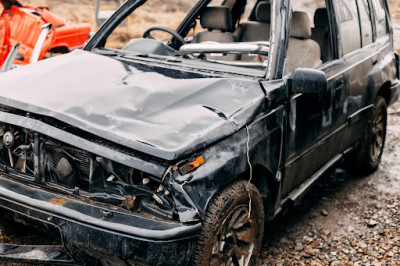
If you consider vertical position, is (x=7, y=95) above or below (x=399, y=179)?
above

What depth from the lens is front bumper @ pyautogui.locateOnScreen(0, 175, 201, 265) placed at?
2199 millimetres

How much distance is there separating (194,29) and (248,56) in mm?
1443

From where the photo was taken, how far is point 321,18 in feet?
13.9

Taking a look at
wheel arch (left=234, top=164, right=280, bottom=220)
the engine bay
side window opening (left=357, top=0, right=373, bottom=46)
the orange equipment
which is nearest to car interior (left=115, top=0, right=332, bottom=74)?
side window opening (left=357, top=0, right=373, bottom=46)

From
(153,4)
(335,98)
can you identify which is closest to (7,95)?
(335,98)

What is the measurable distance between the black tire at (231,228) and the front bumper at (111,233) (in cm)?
11

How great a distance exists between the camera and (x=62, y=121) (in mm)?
2469

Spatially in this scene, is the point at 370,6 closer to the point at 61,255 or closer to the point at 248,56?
the point at 248,56

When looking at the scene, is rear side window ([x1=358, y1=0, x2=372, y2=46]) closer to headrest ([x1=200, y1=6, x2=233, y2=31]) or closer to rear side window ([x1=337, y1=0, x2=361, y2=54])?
rear side window ([x1=337, y1=0, x2=361, y2=54])

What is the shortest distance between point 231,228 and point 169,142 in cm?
65

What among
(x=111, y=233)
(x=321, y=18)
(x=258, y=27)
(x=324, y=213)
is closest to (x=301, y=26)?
(x=321, y=18)

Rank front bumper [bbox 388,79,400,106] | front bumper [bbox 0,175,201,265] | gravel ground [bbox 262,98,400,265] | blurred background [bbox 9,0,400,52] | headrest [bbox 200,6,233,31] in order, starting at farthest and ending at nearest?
blurred background [bbox 9,0,400,52], front bumper [bbox 388,79,400,106], headrest [bbox 200,6,233,31], gravel ground [bbox 262,98,400,265], front bumper [bbox 0,175,201,265]

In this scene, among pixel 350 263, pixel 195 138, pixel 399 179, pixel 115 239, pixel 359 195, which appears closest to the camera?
pixel 115 239

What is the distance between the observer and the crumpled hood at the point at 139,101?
238cm
